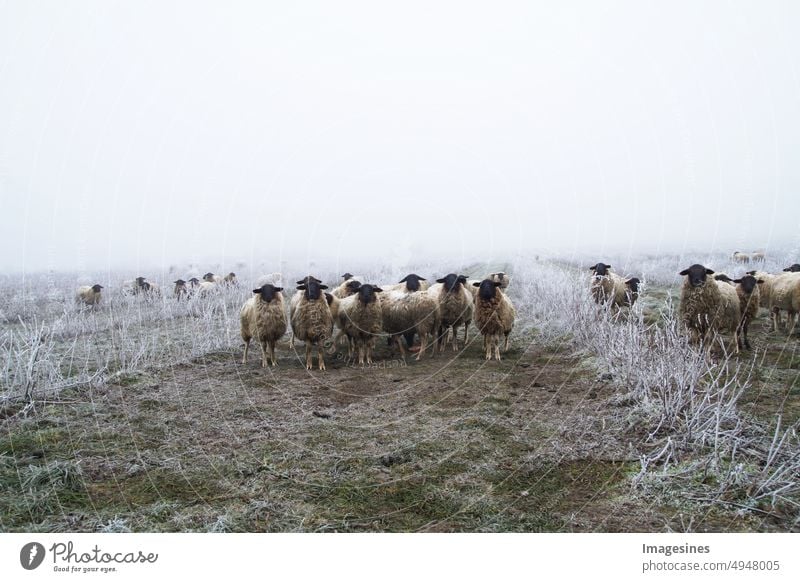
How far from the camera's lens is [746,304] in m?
9.38

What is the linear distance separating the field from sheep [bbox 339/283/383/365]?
5.02 ft

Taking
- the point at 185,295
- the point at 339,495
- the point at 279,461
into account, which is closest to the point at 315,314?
the point at 279,461

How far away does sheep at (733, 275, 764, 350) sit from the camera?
29.8ft

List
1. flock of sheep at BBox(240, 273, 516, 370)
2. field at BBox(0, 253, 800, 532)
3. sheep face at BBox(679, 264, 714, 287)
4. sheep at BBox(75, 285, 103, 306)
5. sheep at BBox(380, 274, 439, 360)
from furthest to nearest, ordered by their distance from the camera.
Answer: sheep at BBox(75, 285, 103, 306) < sheep at BBox(380, 274, 439, 360) < flock of sheep at BBox(240, 273, 516, 370) < sheep face at BBox(679, 264, 714, 287) < field at BBox(0, 253, 800, 532)

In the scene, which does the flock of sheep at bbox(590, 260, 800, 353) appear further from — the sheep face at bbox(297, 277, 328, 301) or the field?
the sheep face at bbox(297, 277, 328, 301)

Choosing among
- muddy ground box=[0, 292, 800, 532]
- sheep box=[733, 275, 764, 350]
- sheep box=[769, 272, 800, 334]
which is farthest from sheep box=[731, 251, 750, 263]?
muddy ground box=[0, 292, 800, 532]

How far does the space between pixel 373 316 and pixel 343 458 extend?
521 cm

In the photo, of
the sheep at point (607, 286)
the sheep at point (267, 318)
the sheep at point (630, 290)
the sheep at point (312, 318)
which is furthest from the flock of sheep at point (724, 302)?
the sheep at point (267, 318)

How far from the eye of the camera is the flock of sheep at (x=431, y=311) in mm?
8602

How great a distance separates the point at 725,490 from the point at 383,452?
3063mm

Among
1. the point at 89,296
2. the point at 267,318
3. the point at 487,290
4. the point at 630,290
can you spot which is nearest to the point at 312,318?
the point at 267,318

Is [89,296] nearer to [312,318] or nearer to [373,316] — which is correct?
[312,318]

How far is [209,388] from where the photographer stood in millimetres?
7301

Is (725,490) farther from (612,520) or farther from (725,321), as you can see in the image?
(725,321)
